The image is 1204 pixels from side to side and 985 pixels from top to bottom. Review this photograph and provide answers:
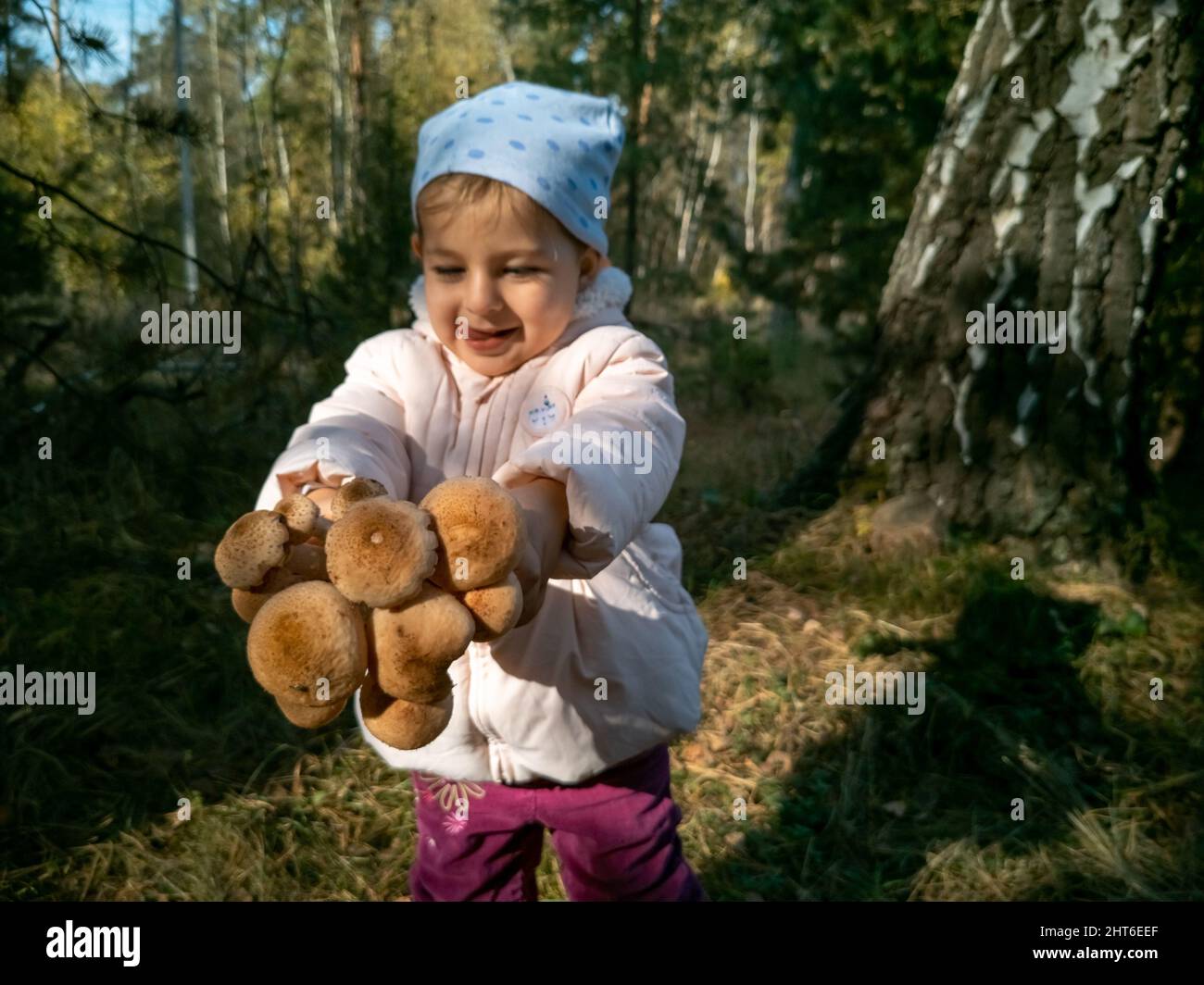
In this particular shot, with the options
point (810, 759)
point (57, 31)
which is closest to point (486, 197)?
point (810, 759)

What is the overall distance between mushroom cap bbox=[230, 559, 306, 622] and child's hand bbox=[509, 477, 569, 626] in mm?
213

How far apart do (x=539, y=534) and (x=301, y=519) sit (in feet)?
0.78

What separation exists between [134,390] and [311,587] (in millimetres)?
3670

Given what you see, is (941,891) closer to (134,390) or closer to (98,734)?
(98,734)

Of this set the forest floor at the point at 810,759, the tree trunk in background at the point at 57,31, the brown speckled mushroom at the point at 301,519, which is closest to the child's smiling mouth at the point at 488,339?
the brown speckled mushroom at the point at 301,519

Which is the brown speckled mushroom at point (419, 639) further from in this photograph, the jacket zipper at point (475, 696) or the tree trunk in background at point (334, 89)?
the tree trunk in background at point (334, 89)

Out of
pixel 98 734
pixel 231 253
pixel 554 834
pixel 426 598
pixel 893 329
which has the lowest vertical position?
pixel 98 734

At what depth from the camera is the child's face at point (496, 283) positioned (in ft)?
4.69

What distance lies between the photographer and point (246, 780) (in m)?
2.86

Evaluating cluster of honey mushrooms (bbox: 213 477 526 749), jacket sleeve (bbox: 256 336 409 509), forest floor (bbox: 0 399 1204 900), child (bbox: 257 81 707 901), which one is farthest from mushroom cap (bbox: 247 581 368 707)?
forest floor (bbox: 0 399 1204 900)

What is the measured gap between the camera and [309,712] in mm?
900

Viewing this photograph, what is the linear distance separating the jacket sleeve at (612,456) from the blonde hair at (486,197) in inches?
8.9

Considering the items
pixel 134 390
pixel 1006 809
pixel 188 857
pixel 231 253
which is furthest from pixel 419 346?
pixel 231 253

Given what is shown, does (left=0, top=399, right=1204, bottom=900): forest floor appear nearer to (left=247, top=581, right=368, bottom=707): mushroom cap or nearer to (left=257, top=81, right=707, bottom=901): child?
(left=257, top=81, right=707, bottom=901): child
